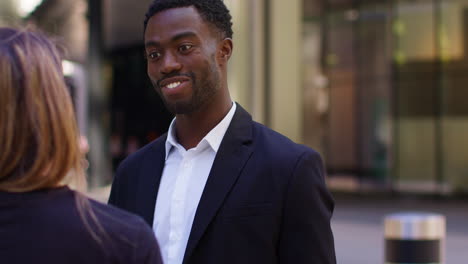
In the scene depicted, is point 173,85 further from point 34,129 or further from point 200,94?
point 34,129

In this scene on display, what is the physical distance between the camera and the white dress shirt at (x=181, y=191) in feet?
7.31

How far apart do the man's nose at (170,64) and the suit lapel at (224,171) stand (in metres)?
0.29

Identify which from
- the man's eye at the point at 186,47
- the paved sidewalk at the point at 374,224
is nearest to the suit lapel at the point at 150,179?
the man's eye at the point at 186,47

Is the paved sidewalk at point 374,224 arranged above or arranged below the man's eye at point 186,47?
below

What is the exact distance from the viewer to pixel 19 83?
4.56ft

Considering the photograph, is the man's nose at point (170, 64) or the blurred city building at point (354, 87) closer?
the man's nose at point (170, 64)

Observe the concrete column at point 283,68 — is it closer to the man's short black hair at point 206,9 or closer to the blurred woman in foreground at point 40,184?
the man's short black hair at point 206,9

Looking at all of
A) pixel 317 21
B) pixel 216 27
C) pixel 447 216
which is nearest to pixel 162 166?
pixel 216 27

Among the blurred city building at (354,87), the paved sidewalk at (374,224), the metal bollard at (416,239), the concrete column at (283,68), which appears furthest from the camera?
the blurred city building at (354,87)

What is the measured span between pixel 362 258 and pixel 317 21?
588 inches

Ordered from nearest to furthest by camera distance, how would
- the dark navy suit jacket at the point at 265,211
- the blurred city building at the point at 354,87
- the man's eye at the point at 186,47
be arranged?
the dark navy suit jacket at the point at 265,211, the man's eye at the point at 186,47, the blurred city building at the point at 354,87

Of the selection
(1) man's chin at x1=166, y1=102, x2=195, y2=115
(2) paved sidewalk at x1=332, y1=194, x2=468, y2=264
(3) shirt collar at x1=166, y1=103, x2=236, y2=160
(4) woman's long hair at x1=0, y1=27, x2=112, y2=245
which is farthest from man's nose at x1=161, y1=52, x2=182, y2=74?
(2) paved sidewalk at x1=332, y1=194, x2=468, y2=264

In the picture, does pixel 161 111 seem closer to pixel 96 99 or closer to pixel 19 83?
pixel 96 99

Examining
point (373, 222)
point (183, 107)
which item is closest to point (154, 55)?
point (183, 107)
